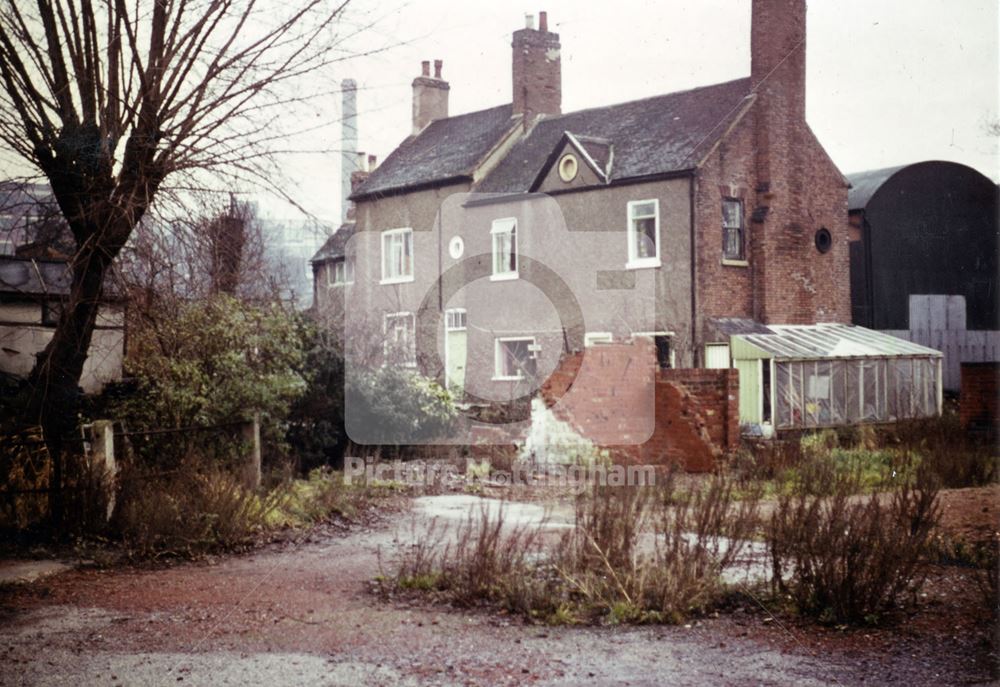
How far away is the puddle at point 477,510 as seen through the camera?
38.7ft

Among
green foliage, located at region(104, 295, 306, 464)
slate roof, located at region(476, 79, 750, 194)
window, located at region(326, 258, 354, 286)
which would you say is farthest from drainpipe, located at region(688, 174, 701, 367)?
window, located at region(326, 258, 354, 286)

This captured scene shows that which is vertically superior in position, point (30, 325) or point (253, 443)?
point (30, 325)

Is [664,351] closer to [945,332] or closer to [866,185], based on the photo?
[945,332]

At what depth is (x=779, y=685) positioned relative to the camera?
5672 mm

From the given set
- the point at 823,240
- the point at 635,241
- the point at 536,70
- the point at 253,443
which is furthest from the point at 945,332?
the point at 253,443

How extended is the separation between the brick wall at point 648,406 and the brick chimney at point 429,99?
68.2 ft

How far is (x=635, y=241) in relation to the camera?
2475cm

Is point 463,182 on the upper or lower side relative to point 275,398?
upper

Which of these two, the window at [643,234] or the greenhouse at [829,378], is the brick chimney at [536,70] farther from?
the greenhouse at [829,378]

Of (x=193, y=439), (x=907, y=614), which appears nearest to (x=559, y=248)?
(x=193, y=439)

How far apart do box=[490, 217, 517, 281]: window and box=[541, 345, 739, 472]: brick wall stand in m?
10.6

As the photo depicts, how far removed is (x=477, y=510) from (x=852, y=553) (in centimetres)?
668

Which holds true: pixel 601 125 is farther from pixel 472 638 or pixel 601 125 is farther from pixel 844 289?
pixel 472 638

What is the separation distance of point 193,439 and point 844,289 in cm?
1948
